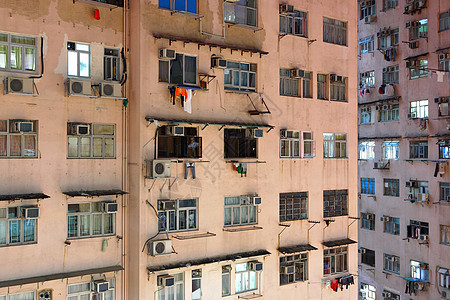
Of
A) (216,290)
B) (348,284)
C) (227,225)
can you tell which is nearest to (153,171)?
(227,225)

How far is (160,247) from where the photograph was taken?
9.98m

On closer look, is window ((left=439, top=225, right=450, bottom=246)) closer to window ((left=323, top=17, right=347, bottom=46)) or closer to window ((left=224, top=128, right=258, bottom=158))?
window ((left=323, top=17, right=347, bottom=46))

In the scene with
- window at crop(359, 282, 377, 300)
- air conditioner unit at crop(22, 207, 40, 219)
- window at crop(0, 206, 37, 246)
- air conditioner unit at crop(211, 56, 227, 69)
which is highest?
air conditioner unit at crop(211, 56, 227, 69)

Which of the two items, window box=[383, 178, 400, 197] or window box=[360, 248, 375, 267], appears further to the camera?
window box=[360, 248, 375, 267]

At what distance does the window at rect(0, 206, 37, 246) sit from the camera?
9008 mm

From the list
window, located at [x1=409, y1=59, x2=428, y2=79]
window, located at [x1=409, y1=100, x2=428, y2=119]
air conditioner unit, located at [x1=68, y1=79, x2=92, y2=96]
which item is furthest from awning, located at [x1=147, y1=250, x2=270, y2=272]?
window, located at [x1=409, y1=59, x2=428, y2=79]

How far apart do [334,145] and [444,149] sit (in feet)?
18.7

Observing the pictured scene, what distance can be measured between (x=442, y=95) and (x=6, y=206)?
574 inches

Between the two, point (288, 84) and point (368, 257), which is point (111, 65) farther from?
point (368, 257)

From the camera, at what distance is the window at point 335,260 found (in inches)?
513

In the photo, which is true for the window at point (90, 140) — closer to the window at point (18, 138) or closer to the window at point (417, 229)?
the window at point (18, 138)

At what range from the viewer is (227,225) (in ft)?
37.0

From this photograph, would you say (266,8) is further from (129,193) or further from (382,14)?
(382,14)

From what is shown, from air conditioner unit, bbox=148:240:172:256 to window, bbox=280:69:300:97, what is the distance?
5.03 m
